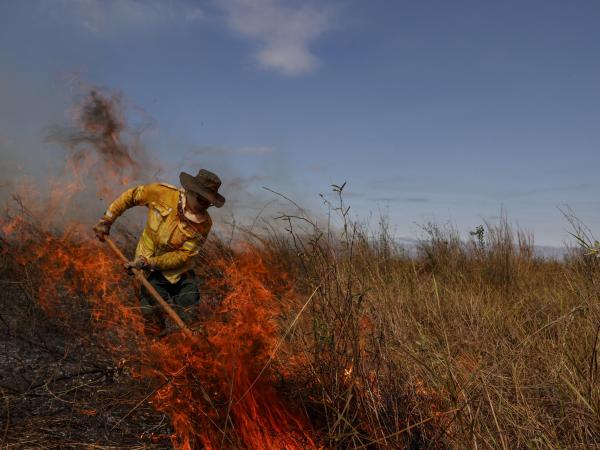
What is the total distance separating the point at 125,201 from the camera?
4902mm

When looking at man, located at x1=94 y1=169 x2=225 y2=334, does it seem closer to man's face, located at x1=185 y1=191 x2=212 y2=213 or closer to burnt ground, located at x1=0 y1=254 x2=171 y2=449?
man's face, located at x1=185 y1=191 x2=212 y2=213

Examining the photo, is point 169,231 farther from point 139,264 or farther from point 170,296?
point 170,296

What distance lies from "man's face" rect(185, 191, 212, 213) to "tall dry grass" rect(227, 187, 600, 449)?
3.65ft

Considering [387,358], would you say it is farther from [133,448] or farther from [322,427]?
[133,448]

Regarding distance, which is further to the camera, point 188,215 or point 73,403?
point 188,215

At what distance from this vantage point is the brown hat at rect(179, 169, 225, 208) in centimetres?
454

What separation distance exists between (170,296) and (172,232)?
0.64 meters

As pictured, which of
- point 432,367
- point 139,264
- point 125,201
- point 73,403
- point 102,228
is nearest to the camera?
point 432,367

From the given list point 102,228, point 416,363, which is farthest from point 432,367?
point 102,228

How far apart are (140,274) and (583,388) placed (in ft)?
10.8

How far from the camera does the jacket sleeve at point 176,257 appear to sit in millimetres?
4531

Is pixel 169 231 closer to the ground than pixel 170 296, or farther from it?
farther from it

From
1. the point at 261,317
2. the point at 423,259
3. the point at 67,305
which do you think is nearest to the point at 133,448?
the point at 261,317

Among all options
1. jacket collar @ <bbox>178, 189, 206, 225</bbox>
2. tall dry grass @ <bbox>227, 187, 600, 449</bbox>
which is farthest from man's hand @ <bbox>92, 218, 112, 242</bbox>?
tall dry grass @ <bbox>227, 187, 600, 449</bbox>
